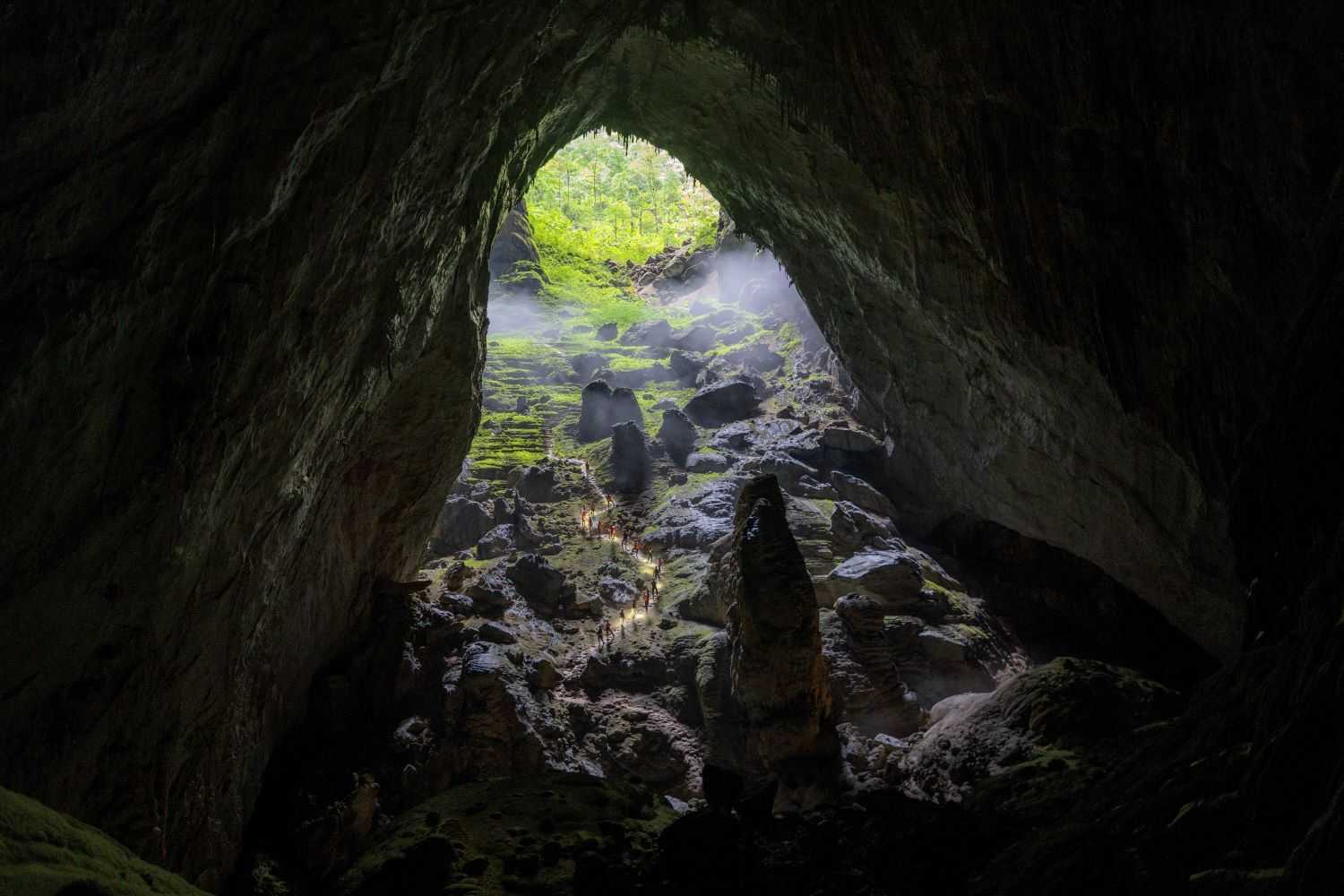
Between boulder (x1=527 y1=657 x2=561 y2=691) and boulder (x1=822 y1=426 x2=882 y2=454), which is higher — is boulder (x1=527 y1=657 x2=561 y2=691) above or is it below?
below

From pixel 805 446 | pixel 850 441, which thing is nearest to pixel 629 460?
pixel 805 446

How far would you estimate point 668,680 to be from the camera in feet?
60.6

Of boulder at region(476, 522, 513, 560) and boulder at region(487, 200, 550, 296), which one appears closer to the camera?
boulder at region(476, 522, 513, 560)

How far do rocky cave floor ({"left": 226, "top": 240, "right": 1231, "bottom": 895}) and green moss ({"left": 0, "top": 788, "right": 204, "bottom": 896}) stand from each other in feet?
9.64

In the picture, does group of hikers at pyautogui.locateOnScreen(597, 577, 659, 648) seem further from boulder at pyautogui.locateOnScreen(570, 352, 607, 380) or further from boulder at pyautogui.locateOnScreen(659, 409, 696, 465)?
boulder at pyautogui.locateOnScreen(570, 352, 607, 380)

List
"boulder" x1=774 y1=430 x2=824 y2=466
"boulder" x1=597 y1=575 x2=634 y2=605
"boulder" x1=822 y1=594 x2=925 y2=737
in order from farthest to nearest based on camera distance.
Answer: "boulder" x1=774 y1=430 x2=824 y2=466 → "boulder" x1=597 y1=575 x2=634 y2=605 → "boulder" x1=822 y1=594 x2=925 y2=737

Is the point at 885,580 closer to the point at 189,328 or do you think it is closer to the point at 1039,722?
the point at 1039,722

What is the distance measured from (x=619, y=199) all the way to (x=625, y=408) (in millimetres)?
35045

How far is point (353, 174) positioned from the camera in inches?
297

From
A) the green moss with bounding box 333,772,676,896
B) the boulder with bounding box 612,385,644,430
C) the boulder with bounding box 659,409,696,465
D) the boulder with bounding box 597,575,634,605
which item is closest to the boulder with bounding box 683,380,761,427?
the boulder with bounding box 659,409,696,465

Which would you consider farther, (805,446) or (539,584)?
(805,446)

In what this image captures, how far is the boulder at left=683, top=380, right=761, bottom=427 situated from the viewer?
33875mm

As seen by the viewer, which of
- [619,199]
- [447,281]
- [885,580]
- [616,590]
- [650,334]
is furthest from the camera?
[619,199]

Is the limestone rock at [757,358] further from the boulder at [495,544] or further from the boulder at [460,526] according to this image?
the boulder at [495,544]
